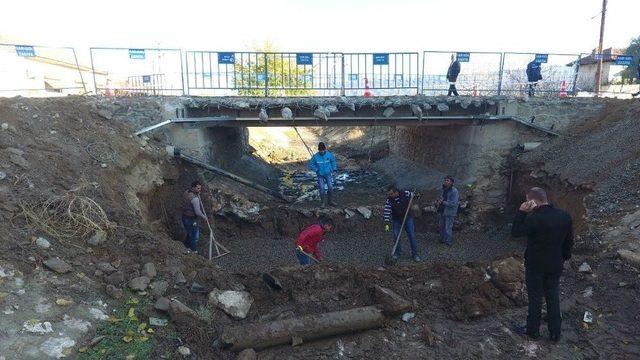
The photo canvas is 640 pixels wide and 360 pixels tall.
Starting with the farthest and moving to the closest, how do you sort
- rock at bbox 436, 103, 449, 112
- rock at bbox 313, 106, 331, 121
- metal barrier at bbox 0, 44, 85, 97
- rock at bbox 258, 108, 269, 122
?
metal barrier at bbox 0, 44, 85, 97 → rock at bbox 436, 103, 449, 112 → rock at bbox 313, 106, 331, 121 → rock at bbox 258, 108, 269, 122

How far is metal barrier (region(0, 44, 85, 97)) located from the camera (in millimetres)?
14452

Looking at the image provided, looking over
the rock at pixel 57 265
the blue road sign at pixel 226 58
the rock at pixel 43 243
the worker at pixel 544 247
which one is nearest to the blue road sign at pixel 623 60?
the worker at pixel 544 247

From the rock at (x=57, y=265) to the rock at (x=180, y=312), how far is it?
56.4 inches

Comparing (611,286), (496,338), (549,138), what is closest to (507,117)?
(549,138)

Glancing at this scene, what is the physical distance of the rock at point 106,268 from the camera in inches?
207

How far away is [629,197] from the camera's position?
803 cm

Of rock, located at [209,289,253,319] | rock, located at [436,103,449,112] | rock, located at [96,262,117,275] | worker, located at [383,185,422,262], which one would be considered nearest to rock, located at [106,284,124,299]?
rock, located at [96,262,117,275]

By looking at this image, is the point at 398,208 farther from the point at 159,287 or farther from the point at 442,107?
the point at 159,287

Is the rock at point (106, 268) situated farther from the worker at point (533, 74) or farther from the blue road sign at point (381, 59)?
the worker at point (533, 74)

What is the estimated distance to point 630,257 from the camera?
5.95 metres

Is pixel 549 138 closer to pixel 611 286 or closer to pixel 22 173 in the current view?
pixel 611 286

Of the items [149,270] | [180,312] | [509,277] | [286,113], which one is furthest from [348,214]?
[180,312]

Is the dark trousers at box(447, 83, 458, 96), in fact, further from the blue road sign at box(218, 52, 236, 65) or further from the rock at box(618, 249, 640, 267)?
the rock at box(618, 249, 640, 267)

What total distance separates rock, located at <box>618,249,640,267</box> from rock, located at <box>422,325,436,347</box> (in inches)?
133
